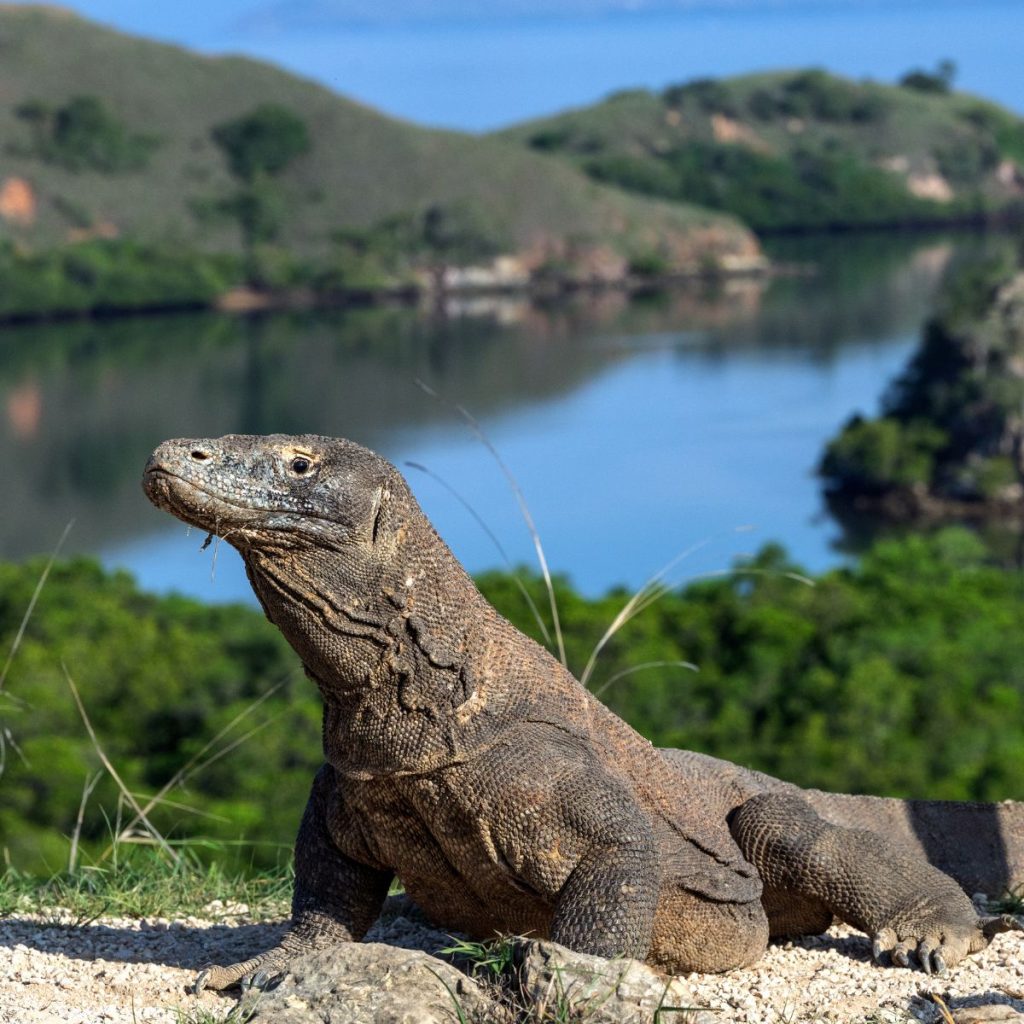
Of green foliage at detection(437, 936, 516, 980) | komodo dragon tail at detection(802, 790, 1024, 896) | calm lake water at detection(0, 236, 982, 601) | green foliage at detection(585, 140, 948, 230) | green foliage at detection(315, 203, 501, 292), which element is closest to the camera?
green foliage at detection(437, 936, 516, 980)

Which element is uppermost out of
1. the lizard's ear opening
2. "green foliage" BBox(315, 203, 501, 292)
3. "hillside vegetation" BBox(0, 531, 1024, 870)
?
the lizard's ear opening

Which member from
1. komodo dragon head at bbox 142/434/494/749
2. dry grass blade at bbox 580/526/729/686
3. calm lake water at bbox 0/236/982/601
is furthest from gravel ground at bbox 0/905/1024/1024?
calm lake water at bbox 0/236/982/601

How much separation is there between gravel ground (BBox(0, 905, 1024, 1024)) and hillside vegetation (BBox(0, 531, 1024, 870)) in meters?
11.5

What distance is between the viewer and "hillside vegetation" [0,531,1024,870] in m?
22.8

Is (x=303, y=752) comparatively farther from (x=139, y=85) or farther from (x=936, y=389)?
(x=139, y=85)

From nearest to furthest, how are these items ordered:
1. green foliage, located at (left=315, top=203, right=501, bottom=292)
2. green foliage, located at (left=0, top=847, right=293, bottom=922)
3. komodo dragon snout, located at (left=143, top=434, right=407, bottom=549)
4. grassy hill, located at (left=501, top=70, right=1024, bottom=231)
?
komodo dragon snout, located at (left=143, top=434, right=407, bottom=549), green foliage, located at (left=0, top=847, right=293, bottom=922), green foliage, located at (left=315, top=203, right=501, bottom=292), grassy hill, located at (left=501, top=70, right=1024, bottom=231)

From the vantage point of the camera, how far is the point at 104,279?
405 feet

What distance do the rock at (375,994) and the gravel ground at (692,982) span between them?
32 centimetres

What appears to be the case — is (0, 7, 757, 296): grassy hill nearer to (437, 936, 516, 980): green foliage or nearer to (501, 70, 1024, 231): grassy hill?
(501, 70, 1024, 231): grassy hill

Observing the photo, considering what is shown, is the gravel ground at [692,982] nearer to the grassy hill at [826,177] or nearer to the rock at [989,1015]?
the rock at [989,1015]

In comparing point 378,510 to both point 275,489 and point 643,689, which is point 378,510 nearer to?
point 275,489

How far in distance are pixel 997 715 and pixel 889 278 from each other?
4315 inches

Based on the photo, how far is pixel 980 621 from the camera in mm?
37719

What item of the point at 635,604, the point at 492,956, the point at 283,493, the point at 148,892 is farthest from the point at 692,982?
the point at 635,604
